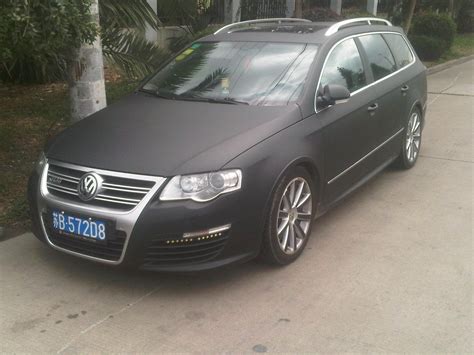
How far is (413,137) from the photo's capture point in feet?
20.8

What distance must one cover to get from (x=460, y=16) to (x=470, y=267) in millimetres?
22198

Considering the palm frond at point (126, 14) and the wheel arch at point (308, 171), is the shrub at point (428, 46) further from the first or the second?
the wheel arch at point (308, 171)

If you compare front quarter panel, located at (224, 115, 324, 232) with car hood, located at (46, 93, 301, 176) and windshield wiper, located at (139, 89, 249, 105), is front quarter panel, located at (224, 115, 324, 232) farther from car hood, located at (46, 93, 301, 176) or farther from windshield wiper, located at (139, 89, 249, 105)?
windshield wiper, located at (139, 89, 249, 105)

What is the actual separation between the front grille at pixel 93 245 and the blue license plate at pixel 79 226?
4 cm

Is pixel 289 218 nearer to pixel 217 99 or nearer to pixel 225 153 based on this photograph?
pixel 225 153

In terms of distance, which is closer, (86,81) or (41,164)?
(41,164)

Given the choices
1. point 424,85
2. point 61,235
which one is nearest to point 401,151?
point 424,85

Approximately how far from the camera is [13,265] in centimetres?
410

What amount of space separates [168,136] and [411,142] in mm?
3398

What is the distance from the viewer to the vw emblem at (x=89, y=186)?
3523mm

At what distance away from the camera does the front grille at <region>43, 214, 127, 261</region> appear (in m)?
3.44

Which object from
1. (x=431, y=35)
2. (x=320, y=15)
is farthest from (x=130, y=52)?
(x=431, y=35)

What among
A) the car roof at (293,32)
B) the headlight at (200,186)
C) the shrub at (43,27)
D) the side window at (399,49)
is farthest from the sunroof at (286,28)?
the headlight at (200,186)

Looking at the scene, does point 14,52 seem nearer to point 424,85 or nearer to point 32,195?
point 32,195
